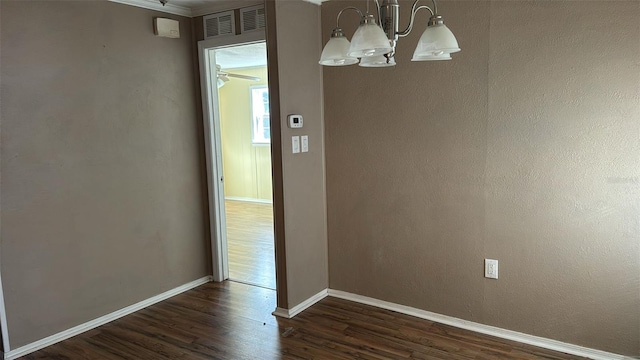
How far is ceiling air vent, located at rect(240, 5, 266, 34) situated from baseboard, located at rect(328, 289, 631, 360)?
7.09ft

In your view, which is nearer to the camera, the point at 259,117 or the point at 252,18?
the point at 252,18

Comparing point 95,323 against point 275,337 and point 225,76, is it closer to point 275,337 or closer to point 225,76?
point 275,337

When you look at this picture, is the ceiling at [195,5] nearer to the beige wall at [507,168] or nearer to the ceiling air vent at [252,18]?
the ceiling air vent at [252,18]

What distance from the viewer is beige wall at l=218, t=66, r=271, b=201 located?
7.53 meters

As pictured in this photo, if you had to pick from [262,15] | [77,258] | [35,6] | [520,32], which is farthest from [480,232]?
[35,6]

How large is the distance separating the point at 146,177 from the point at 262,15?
5.03 ft

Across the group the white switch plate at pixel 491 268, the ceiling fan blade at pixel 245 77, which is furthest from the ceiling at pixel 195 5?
the ceiling fan blade at pixel 245 77

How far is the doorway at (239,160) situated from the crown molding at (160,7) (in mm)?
298

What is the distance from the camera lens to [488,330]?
2.83 metres

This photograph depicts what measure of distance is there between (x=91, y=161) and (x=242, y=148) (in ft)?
15.7

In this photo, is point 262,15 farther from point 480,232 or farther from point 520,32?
point 480,232

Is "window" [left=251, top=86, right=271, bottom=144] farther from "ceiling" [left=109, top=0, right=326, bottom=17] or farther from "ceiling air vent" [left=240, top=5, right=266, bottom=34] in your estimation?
"ceiling air vent" [left=240, top=5, right=266, bottom=34]

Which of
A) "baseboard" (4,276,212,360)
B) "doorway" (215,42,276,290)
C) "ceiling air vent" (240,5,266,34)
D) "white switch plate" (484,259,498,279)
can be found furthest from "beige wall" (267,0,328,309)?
"doorway" (215,42,276,290)

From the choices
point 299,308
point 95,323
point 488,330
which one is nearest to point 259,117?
point 299,308
